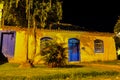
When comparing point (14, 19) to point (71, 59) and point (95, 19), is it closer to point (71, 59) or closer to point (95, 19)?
point (71, 59)

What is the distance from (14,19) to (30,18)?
7.22ft

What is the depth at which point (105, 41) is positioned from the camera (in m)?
29.3

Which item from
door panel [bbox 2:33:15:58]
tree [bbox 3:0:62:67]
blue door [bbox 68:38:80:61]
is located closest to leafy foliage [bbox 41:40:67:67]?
tree [bbox 3:0:62:67]

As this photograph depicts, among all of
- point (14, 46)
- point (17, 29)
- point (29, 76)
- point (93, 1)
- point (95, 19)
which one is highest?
point (93, 1)

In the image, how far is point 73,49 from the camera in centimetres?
2728

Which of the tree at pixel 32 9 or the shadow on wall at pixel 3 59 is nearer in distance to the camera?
the tree at pixel 32 9

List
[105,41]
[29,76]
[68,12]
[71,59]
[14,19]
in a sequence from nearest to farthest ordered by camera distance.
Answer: [29,76] → [14,19] → [71,59] → [105,41] → [68,12]

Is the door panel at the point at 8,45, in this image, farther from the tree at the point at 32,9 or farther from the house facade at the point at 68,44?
the tree at the point at 32,9

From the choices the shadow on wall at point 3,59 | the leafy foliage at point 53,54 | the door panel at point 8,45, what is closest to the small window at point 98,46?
the leafy foliage at point 53,54

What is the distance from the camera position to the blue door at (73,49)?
2709cm

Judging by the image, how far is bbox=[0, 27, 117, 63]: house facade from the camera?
80.4ft

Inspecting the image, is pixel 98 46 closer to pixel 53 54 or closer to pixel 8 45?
pixel 53 54

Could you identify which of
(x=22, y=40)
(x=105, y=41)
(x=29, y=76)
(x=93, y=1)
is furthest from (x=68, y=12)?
(x=29, y=76)

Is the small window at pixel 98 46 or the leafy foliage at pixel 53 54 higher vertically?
the small window at pixel 98 46
